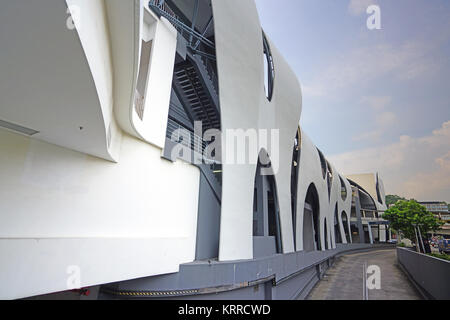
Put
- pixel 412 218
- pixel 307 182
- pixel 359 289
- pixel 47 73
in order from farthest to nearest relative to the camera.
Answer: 1. pixel 412 218
2. pixel 307 182
3. pixel 359 289
4. pixel 47 73

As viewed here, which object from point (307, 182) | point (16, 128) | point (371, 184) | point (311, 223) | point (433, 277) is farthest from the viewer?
point (371, 184)

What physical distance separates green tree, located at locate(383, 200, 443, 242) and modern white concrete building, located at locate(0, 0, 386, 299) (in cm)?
1740

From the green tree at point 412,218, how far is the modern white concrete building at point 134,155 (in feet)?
57.1

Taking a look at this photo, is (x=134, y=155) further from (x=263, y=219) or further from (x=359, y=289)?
(x=359, y=289)

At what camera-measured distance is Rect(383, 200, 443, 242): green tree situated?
23453mm

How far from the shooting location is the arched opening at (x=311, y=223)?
70.0 ft

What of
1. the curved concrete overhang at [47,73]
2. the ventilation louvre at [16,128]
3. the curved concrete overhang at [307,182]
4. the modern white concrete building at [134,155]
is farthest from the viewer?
the curved concrete overhang at [307,182]

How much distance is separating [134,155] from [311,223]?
19865mm

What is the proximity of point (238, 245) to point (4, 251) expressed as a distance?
22.3ft

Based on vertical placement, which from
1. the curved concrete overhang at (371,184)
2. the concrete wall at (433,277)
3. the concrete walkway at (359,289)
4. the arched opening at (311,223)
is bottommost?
the concrete walkway at (359,289)

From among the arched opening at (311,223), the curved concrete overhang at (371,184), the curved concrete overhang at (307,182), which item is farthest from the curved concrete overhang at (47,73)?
the curved concrete overhang at (371,184)

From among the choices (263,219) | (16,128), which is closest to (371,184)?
(263,219)

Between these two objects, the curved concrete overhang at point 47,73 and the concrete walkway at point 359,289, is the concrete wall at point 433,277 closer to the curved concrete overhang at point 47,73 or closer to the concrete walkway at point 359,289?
the concrete walkway at point 359,289

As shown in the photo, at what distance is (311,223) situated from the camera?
22141 millimetres
